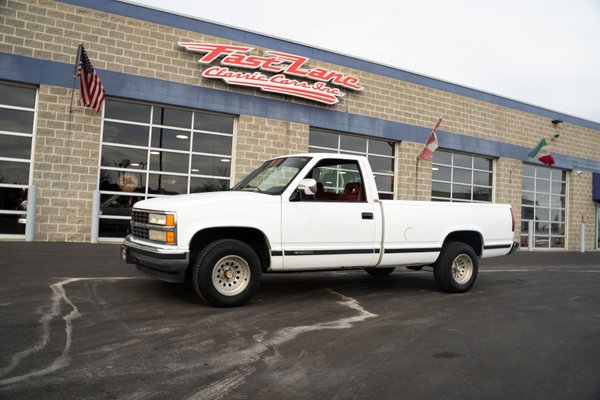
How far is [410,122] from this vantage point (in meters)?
18.6

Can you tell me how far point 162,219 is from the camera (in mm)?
5543

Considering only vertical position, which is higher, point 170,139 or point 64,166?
point 170,139

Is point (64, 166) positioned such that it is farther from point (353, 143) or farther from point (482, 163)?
point (482, 163)

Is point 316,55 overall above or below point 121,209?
above

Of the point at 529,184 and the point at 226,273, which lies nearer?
the point at 226,273

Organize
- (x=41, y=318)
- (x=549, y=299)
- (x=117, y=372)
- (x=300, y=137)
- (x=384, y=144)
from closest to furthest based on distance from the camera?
(x=117, y=372) < (x=41, y=318) < (x=549, y=299) < (x=300, y=137) < (x=384, y=144)

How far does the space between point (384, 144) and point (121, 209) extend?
1022cm

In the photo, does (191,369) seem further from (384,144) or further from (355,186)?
(384,144)

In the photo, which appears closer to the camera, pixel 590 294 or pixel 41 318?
pixel 41 318

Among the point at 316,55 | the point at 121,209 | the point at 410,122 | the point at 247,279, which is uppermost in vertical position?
the point at 316,55

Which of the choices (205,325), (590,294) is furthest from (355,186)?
(590,294)

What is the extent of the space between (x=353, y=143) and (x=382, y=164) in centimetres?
154

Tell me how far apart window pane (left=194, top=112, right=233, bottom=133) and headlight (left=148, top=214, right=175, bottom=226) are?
29.9ft

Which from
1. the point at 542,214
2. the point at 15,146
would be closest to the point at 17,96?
the point at 15,146
